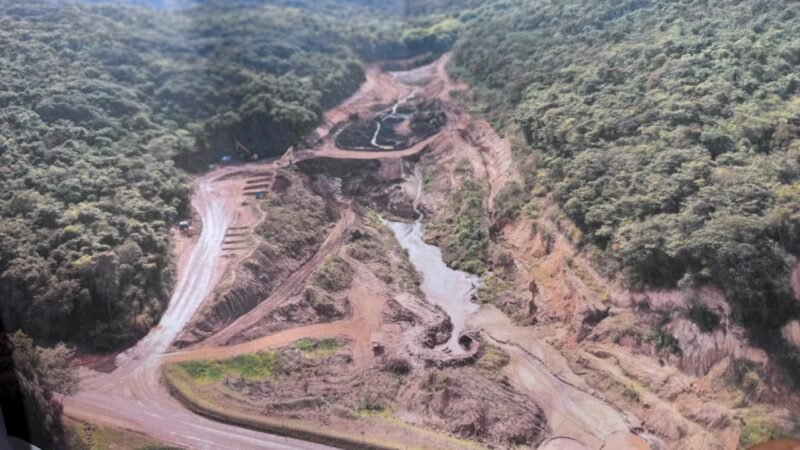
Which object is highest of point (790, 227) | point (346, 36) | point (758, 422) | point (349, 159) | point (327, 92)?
point (346, 36)

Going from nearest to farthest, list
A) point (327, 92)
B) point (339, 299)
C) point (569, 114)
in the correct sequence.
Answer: point (339, 299) → point (569, 114) → point (327, 92)

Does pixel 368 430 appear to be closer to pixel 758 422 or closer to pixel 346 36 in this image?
pixel 758 422

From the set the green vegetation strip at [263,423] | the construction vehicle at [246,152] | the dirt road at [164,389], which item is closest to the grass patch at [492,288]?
the dirt road at [164,389]

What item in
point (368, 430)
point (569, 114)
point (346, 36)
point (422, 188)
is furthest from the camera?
point (346, 36)

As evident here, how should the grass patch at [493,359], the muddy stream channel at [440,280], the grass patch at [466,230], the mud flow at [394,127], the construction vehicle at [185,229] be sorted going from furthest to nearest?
the mud flow at [394,127]
the grass patch at [466,230]
the construction vehicle at [185,229]
the muddy stream channel at [440,280]
the grass patch at [493,359]

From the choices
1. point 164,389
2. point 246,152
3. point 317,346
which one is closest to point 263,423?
point 164,389

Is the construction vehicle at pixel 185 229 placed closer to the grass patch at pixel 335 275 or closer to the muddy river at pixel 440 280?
the grass patch at pixel 335 275

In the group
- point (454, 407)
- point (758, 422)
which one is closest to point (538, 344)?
point (454, 407)

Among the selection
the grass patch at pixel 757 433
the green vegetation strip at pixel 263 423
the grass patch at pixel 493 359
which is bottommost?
the grass patch at pixel 757 433
